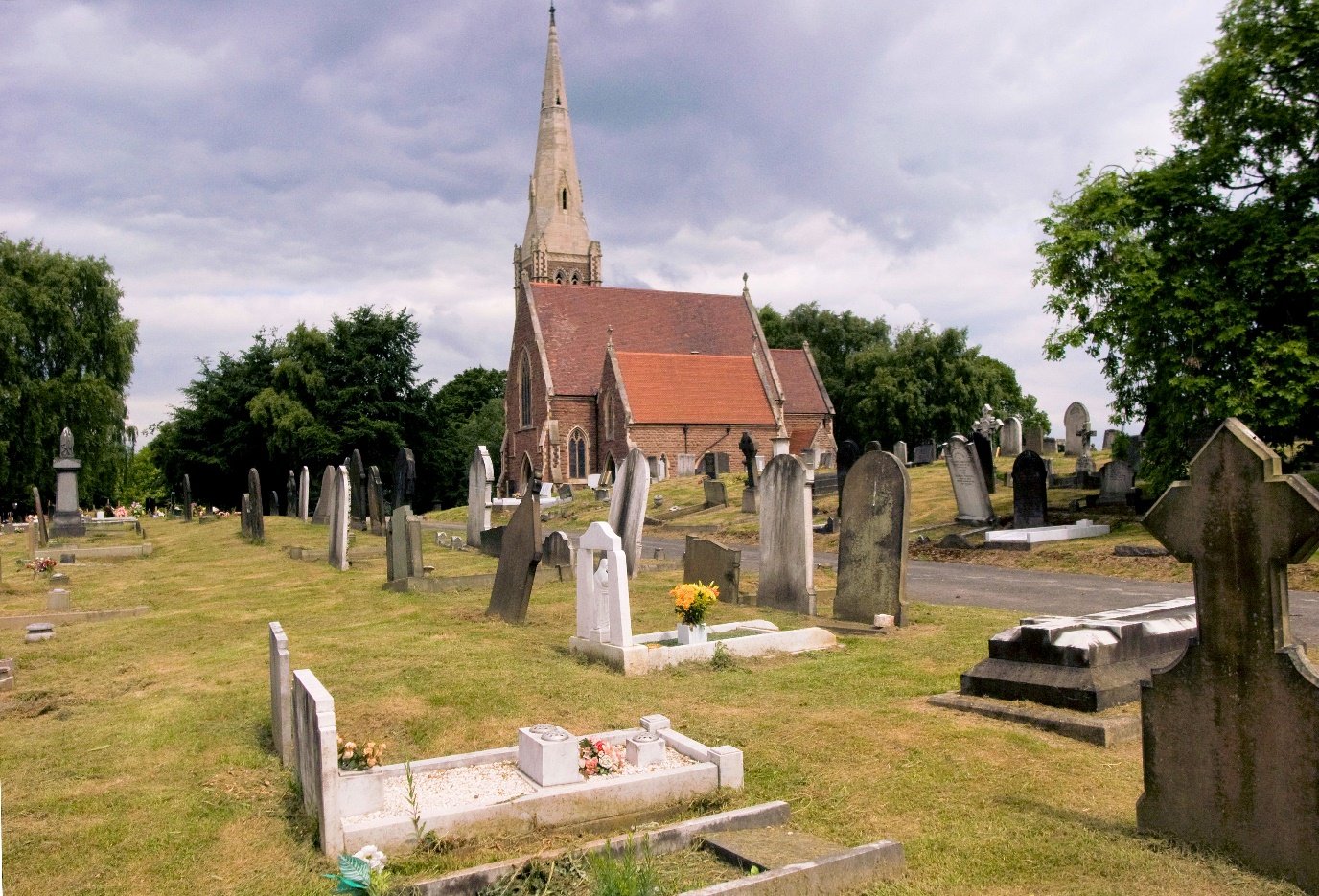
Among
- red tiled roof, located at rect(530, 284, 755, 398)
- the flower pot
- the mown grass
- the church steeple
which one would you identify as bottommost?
the mown grass

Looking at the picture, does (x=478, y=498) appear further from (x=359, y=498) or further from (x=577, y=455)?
(x=577, y=455)

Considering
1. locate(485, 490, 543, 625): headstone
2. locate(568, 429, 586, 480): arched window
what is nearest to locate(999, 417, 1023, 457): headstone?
locate(568, 429, 586, 480): arched window

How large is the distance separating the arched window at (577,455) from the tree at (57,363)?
19.0 meters

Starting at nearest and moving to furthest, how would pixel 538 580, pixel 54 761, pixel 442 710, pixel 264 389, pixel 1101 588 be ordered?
1. pixel 54 761
2. pixel 442 710
3. pixel 1101 588
4. pixel 538 580
5. pixel 264 389

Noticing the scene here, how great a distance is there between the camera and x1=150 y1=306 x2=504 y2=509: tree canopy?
48.6 m

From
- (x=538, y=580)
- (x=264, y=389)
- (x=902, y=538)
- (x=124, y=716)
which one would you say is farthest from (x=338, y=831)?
(x=264, y=389)

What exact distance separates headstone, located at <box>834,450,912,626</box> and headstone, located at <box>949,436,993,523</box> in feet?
31.1

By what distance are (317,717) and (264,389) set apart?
48193 millimetres

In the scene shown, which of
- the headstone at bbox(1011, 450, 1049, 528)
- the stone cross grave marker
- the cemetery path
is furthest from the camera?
the headstone at bbox(1011, 450, 1049, 528)

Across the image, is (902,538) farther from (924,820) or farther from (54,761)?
(54,761)

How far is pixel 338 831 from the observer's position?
4660 millimetres

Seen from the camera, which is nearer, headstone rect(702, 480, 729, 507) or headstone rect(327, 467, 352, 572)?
headstone rect(327, 467, 352, 572)

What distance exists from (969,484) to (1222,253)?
6220 mm

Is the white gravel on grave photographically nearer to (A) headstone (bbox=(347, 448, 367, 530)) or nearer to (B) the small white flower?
(B) the small white flower
